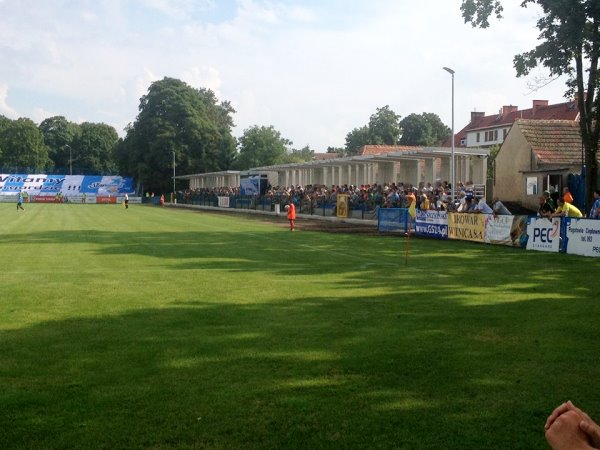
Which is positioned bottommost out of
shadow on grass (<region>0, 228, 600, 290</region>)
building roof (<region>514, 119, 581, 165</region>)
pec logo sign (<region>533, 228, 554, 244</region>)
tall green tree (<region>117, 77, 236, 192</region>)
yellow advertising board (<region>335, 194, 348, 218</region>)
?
shadow on grass (<region>0, 228, 600, 290</region>)

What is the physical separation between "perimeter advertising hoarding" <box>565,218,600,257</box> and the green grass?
3.70 meters

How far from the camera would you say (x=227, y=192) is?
72688 mm

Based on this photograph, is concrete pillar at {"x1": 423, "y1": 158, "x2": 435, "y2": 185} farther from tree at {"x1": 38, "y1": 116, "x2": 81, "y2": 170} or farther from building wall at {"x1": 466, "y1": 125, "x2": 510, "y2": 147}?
tree at {"x1": 38, "y1": 116, "x2": 81, "y2": 170}

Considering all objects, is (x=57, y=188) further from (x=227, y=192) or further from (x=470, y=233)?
(x=470, y=233)

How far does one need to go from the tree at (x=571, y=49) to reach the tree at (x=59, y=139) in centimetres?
11004

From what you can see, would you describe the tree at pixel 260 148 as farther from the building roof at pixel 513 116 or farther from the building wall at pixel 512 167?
the building wall at pixel 512 167

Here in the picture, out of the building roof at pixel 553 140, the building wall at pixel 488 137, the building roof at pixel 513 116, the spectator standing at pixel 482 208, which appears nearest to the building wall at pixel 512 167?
the building roof at pixel 553 140

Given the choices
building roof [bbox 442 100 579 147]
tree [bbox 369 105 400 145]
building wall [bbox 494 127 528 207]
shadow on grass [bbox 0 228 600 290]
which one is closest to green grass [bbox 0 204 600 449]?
shadow on grass [bbox 0 228 600 290]

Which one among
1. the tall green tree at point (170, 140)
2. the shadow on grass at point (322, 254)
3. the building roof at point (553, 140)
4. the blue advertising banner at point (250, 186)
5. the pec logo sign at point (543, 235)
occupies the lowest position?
the shadow on grass at point (322, 254)

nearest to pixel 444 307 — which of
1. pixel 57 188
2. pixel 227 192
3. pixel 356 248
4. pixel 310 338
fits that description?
pixel 310 338

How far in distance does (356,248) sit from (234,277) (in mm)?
8749

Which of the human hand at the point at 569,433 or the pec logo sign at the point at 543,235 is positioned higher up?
the human hand at the point at 569,433

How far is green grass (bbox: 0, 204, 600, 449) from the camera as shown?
17.2 feet

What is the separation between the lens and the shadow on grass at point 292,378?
5.14 meters
